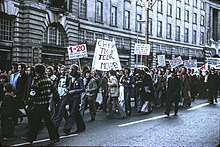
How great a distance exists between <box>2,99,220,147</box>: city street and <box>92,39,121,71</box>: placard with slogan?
5.93ft

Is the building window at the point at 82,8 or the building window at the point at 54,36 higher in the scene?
the building window at the point at 82,8

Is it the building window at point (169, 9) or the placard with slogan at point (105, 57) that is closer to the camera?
the building window at point (169, 9)

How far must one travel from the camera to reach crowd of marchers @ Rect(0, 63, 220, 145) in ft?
22.0

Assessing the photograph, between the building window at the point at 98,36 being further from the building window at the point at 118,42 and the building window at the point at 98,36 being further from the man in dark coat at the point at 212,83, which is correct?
the man in dark coat at the point at 212,83

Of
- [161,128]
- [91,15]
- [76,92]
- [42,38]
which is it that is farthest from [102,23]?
[42,38]

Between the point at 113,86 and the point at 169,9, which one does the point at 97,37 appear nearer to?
the point at 113,86

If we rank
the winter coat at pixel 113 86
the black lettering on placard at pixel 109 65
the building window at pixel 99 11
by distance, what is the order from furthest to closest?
the black lettering on placard at pixel 109 65, the winter coat at pixel 113 86, the building window at pixel 99 11

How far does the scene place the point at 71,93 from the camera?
319 inches

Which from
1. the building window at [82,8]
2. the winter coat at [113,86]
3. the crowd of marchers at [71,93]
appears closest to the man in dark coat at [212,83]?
the crowd of marchers at [71,93]

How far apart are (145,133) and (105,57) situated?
4400mm

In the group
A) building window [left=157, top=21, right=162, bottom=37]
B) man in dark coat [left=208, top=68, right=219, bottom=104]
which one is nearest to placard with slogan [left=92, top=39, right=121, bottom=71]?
building window [left=157, top=21, right=162, bottom=37]

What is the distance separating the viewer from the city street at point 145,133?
6035 mm

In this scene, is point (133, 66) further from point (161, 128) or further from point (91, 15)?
point (161, 128)

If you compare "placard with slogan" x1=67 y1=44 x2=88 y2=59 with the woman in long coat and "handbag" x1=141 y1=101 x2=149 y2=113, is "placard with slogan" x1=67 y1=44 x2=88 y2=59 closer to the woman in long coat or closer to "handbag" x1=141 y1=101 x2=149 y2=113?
"handbag" x1=141 y1=101 x2=149 y2=113
